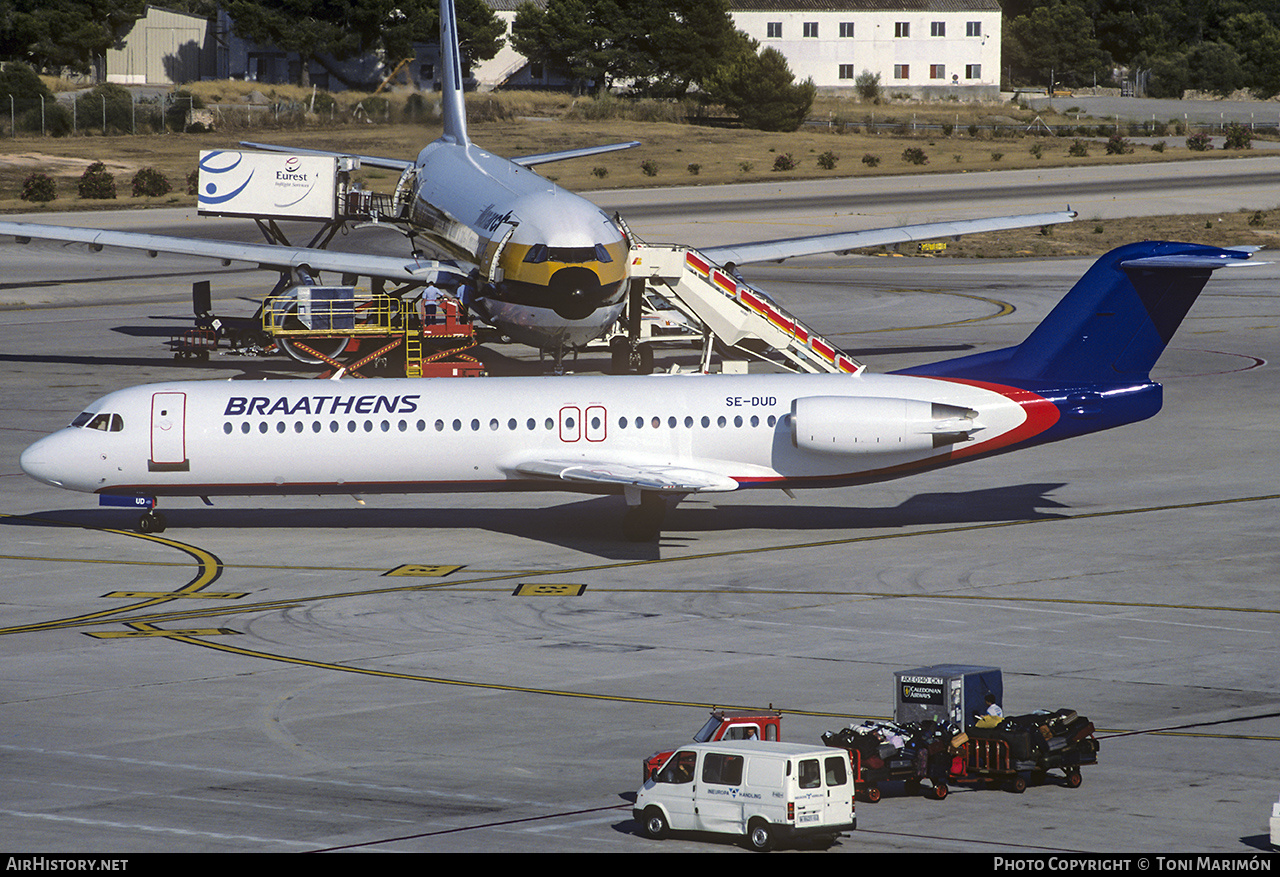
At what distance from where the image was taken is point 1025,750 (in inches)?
686

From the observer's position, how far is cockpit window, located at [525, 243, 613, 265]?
44.7m

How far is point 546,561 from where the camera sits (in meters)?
31.4

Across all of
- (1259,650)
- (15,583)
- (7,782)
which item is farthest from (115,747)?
(1259,650)

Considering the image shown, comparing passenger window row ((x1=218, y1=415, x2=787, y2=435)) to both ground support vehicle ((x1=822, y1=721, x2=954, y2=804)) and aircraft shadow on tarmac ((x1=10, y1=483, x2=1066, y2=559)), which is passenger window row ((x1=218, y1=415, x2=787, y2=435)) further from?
ground support vehicle ((x1=822, y1=721, x2=954, y2=804))

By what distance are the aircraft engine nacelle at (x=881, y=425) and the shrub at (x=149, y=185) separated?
86497 millimetres

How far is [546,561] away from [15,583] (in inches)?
404

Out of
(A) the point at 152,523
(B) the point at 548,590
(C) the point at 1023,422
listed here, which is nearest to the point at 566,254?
(A) the point at 152,523

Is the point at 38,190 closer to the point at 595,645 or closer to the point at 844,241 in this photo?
the point at 844,241

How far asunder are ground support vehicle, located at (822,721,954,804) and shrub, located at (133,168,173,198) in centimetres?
9961

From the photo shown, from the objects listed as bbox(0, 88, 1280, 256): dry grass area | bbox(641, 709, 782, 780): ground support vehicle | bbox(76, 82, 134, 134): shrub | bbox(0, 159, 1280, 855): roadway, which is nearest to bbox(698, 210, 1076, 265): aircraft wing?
bbox(0, 159, 1280, 855): roadway

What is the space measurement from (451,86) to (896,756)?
53.7 m

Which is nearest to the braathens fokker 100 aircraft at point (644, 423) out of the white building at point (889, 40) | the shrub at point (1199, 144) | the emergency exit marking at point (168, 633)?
the emergency exit marking at point (168, 633)

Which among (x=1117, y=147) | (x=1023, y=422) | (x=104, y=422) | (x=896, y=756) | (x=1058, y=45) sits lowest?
(x=896, y=756)

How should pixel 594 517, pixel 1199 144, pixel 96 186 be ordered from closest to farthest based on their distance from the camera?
1. pixel 594 517
2. pixel 96 186
3. pixel 1199 144
